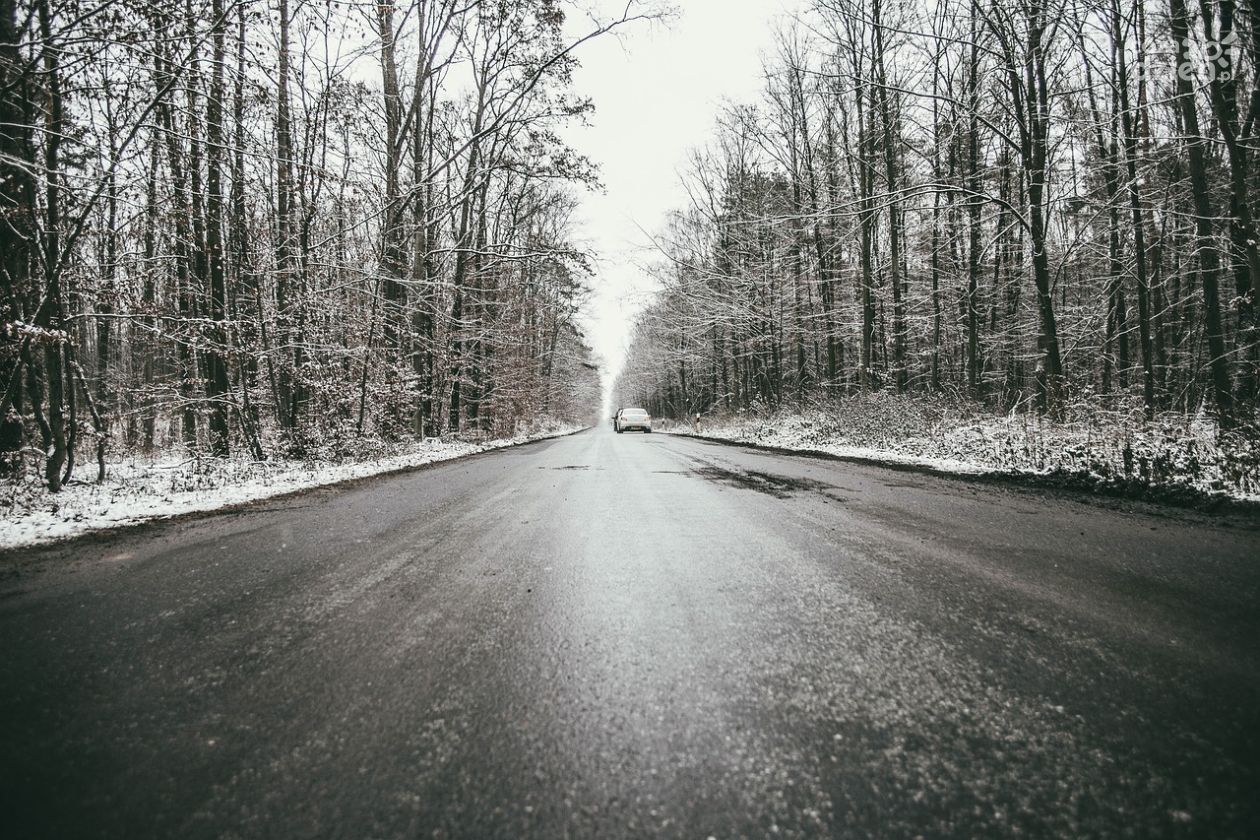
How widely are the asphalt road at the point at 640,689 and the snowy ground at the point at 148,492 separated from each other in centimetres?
119

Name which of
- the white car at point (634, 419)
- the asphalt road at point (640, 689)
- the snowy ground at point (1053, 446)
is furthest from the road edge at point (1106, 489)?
the white car at point (634, 419)

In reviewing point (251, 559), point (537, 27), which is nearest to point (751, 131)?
point (537, 27)

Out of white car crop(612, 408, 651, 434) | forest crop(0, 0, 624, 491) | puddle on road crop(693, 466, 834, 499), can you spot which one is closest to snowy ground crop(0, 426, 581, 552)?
forest crop(0, 0, 624, 491)

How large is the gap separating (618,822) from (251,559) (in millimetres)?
3233

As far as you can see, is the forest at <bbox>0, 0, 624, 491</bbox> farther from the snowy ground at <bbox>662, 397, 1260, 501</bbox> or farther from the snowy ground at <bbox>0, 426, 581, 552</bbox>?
the snowy ground at <bbox>662, 397, 1260, 501</bbox>

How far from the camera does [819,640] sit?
188 cm

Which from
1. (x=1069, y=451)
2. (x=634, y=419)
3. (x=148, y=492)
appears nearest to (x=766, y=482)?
(x=1069, y=451)

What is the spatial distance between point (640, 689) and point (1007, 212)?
1244 cm

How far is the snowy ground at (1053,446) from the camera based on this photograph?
4.94 meters

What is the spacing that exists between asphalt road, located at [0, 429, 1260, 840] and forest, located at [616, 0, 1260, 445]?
6.30 m

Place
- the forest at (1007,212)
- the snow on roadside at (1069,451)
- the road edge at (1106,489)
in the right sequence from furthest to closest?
the forest at (1007,212), the snow on roadside at (1069,451), the road edge at (1106,489)

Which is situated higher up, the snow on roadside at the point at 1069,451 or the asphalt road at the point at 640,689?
the snow on roadside at the point at 1069,451

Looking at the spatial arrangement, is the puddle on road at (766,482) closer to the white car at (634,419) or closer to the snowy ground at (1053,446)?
the snowy ground at (1053,446)

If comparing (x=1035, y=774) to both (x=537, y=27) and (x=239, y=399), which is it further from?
(x=537, y=27)
